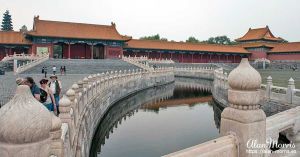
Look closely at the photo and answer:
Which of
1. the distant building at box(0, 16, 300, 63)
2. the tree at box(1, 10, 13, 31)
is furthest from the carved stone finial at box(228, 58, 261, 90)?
the tree at box(1, 10, 13, 31)

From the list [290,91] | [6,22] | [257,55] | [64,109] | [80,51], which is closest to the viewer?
[64,109]

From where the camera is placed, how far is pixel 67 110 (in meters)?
5.09

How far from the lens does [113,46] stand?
40.2m

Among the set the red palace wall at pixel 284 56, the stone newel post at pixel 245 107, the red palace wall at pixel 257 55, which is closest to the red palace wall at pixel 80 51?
the red palace wall at pixel 257 55

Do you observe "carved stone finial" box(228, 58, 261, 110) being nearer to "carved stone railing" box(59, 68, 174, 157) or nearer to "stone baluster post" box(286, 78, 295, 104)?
"carved stone railing" box(59, 68, 174, 157)

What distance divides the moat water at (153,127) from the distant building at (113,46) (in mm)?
19936

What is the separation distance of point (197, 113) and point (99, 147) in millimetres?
8465

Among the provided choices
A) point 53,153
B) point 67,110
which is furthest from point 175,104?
point 53,153

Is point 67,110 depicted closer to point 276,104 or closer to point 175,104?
point 276,104

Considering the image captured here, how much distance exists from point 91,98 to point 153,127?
3939 mm

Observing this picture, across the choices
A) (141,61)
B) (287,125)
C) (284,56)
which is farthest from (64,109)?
(284,56)

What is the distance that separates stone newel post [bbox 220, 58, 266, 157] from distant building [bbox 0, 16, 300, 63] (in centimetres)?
3502

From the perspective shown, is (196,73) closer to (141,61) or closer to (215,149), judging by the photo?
(141,61)

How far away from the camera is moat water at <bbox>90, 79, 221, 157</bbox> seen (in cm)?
1049
